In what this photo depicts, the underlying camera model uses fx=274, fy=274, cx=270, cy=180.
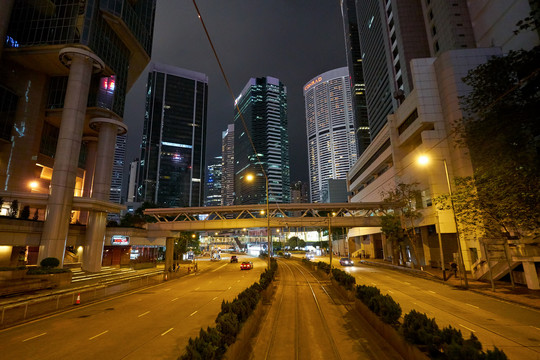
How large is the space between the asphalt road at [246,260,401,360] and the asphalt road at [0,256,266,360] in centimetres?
344

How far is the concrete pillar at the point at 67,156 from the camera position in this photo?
1369 inches

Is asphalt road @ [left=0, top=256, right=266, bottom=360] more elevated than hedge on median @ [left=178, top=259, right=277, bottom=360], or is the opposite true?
hedge on median @ [left=178, top=259, right=277, bottom=360]

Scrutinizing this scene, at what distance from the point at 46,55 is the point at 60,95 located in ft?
21.9

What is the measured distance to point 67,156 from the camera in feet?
121

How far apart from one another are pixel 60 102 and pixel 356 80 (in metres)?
152

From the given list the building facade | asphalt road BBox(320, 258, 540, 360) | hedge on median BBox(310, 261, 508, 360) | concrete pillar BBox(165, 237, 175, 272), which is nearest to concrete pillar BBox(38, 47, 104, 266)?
concrete pillar BBox(165, 237, 175, 272)

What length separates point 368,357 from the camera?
9.95m

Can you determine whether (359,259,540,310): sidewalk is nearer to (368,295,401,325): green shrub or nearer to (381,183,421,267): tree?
(368,295,401,325): green shrub

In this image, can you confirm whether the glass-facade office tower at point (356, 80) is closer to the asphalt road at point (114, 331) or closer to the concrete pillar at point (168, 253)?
the concrete pillar at point (168, 253)

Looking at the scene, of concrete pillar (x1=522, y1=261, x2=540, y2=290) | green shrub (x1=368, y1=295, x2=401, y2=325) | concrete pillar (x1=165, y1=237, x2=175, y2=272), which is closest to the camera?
green shrub (x1=368, y1=295, x2=401, y2=325)

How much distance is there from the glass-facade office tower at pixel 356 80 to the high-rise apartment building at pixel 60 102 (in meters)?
122

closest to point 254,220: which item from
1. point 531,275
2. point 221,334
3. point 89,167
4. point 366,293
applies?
point 366,293

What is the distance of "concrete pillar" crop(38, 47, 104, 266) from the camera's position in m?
34.8

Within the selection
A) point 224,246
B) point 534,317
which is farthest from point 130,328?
point 224,246
